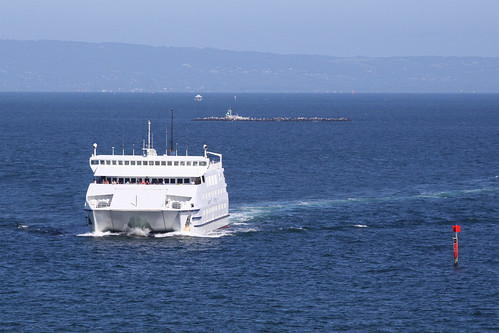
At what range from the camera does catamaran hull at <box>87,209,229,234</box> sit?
238 ft

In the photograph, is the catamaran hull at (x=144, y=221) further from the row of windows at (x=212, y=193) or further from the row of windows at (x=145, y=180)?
the row of windows at (x=145, y=180)

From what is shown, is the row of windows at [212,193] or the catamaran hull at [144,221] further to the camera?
the row of windows at [212,193]

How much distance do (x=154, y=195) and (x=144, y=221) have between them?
2102 mm

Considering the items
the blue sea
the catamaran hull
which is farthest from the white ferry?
the blue sea

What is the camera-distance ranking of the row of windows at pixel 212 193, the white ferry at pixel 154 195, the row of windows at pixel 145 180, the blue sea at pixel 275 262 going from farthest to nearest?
the row of windows at pixel 212 193 → the row of windows at pixel 145 180 → the white ferry at pixel 154 195 → the blue sea at pixel 275 262

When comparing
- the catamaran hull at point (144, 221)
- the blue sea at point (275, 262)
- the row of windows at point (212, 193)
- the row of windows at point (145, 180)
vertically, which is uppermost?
the row of windows at point (145, 180)

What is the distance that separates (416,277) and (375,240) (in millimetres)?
12568

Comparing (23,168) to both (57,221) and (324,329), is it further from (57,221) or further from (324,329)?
(324,329)

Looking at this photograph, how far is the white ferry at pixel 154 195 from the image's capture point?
72438 millimetres

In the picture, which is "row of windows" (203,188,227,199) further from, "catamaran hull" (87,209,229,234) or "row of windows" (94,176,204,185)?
"catamaran hull" (87,209,229,234)

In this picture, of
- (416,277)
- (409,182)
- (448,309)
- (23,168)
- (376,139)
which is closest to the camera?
(448,309)

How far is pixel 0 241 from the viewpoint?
73625 mm

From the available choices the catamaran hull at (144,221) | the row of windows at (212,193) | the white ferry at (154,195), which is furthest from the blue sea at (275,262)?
the row of windows at (212,193)

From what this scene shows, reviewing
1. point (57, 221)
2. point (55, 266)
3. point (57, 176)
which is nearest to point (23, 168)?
point (57, 176)
